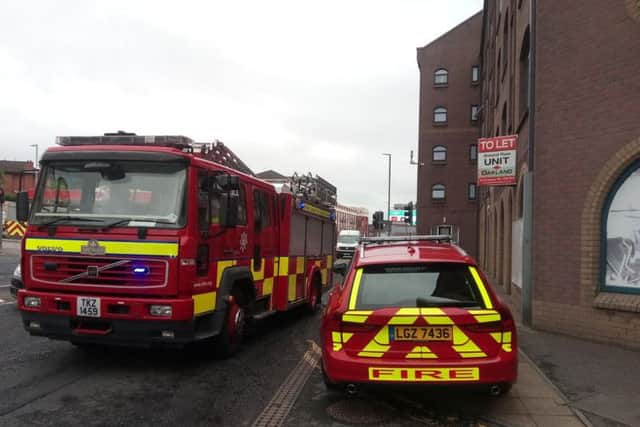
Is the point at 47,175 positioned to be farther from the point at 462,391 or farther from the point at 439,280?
the point at 462,391

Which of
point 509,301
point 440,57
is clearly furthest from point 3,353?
point 440,57

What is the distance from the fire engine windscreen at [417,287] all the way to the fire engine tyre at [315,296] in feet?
22.0

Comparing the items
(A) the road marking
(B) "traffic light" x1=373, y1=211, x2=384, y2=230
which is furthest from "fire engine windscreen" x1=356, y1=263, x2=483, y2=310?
(B) "traffic light" x1=373, y1=211, x2=384, y2=230

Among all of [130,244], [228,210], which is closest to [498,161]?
[228,210]

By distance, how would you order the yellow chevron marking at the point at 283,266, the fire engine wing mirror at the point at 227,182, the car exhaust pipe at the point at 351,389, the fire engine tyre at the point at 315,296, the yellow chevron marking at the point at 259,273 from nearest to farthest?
the car exhaust pipe at the point at 351,389 < the fire engine wing mirror at the point at 227,182 < the yellow chevron marking at the point at 259,273 < the yellow chevron marking at the point at 283,266 < the fire engine tyre at the point at 315,296

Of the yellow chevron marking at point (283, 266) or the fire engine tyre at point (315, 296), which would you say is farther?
the fire engine tyre at point (315, 296)

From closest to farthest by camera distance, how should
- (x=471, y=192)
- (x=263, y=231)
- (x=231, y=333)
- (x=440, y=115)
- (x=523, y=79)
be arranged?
(x=231, y=333) < (x=263, y=231) < (x=523, y=79) < (x=471, y=192) < (x=440, y=115)

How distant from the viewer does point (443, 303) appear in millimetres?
4793

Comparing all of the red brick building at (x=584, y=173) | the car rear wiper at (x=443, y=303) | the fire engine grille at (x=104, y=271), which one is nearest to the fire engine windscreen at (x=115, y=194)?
the fire engine grille at (x=104, y=271)

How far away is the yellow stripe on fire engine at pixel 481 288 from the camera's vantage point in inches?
189

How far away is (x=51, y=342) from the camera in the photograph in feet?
26.0

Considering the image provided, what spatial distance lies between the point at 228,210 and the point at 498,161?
8.08m

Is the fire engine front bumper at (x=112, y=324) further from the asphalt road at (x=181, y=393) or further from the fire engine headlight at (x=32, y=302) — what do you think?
the asphalt road at (x=181, y=393)

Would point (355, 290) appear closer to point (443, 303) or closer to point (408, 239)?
point (443, 303)
